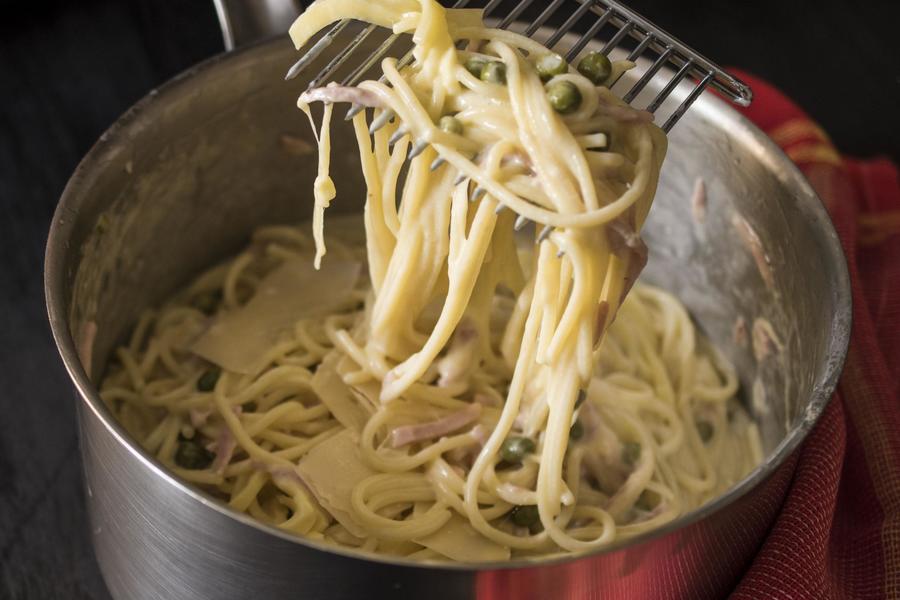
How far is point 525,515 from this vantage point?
226cm

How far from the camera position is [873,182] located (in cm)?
311

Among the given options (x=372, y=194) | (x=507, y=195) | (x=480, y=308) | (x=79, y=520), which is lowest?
(x=79, y=520)

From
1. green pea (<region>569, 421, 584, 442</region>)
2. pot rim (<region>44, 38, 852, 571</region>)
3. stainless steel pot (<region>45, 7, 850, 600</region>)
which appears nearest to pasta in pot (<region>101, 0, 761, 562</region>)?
green pea (<region>569, 421, 584, 442</region>)

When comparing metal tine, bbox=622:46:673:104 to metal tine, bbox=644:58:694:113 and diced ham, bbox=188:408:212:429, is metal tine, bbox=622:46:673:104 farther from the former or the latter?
diced ham, bbox=188:408:212:429

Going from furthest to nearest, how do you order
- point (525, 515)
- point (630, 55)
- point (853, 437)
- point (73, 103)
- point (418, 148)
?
point (73, 103), point (853, 437), point (525, 515), point (630, 55), point (418, 148)

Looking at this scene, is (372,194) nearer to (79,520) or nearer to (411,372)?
(411,372)

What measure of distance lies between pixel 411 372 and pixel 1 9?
2.03 metres

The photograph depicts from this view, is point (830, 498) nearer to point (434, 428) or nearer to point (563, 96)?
point (434, 428)

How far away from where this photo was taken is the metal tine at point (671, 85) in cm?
195

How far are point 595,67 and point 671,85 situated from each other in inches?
5.7

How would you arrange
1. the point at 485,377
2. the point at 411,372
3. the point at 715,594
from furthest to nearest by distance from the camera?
the point at 485,377, the point at 411,372, the point at 715,594

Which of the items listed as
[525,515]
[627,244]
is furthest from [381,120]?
[525,515]

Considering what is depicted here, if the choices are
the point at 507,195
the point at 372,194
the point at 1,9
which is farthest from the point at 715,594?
the point at 1,9

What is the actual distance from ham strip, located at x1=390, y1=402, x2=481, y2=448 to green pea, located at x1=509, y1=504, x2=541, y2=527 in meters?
0.21
